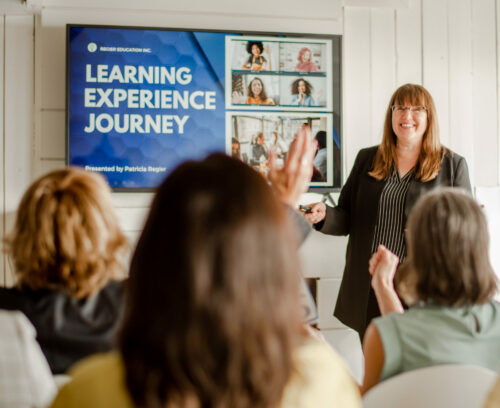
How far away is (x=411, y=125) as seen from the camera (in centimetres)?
244

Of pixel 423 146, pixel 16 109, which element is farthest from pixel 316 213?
pixel 16 109

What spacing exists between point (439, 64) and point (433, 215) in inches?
79.2

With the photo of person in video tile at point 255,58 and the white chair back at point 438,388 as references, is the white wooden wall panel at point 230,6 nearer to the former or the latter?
the photo of person in video tile at point 255,58

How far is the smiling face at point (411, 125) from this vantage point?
2434mm

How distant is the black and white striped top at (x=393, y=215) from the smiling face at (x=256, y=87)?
0.85m

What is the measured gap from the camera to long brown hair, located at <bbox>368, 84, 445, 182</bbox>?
7.82ft

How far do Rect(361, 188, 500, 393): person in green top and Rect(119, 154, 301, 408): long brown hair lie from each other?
2.03 ft

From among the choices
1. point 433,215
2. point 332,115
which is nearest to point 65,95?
point 332,115

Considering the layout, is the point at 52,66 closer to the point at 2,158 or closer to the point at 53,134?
the point at 53,134

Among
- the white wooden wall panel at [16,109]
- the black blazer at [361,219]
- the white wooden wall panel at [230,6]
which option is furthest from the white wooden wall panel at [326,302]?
the white wooden wall panel at [16,109]

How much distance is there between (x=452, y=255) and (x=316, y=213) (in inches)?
49.7

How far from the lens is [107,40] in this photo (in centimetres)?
260

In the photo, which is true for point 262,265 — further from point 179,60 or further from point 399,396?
point 179,60

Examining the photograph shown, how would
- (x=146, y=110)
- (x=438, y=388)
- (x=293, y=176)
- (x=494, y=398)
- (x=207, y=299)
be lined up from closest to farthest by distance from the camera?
(x=207, y=299) → (x=494, y=398) → (x=438, y=388) → (x=293, y=176) → (x=146, y=110)
